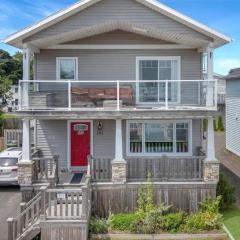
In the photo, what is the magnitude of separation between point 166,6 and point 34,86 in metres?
6.86

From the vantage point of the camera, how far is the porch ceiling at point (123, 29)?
57.6ft

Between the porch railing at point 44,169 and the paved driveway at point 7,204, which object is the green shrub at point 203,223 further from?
the paved driveway at point 7,204

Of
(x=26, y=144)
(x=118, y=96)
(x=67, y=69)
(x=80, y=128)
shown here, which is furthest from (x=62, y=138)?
(x=118, y=96)

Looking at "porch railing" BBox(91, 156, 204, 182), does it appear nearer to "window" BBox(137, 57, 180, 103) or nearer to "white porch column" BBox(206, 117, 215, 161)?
"white porch column" BBox(206, 117, 215, 161)

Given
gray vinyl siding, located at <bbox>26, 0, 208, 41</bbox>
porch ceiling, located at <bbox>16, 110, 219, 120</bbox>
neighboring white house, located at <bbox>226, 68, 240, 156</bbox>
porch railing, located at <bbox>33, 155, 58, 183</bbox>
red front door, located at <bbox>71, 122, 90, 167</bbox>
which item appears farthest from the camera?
neighboring white house, located at <bbox>226, 68, 240, 156</bbox>

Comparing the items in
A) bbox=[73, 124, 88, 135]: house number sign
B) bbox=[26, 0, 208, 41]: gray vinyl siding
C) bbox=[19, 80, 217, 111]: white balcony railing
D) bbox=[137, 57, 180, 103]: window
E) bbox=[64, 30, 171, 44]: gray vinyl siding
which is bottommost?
bbox=[73, 124, 88, 135]: house number sign

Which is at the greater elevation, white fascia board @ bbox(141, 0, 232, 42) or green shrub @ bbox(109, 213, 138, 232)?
white fascia board @ bbox(141, 0, 232, 42)

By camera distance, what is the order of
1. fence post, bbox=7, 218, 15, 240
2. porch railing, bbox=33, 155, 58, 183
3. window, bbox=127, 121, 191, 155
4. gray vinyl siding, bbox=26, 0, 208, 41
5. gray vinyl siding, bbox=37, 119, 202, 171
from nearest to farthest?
fence post, bbox=7, 218, 15, 240 → porch railing, bbox=33, 155, 58, 183 → gray vinyl siding, bbox=26, 0, 208, 41 → window, bbox=127, 121, 191, 155 → gray vinyl siding, bbox=37, 119, 202, 171

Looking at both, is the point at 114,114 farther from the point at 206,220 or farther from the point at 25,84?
the point at 206,220

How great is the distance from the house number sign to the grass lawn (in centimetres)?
720

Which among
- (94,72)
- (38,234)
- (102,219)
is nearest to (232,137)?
(94,72)

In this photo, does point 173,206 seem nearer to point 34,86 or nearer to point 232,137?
point 34,86

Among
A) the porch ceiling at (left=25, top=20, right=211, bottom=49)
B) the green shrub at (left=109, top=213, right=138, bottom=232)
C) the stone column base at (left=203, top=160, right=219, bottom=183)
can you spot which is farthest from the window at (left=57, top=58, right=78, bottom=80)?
the stone column base at (left=203, top=160, right=219, bottom=183)

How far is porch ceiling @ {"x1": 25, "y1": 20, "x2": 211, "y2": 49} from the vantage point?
57.6ft
